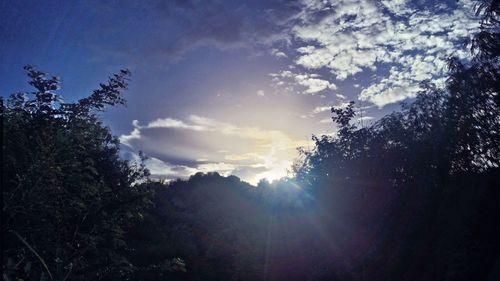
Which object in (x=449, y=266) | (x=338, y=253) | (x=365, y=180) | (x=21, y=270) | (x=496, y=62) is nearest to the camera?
(x=21, y=270)

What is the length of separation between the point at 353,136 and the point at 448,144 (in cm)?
1137

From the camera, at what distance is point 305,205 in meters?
32.1

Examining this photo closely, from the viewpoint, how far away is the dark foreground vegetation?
5062mm

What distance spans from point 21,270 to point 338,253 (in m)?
21.5

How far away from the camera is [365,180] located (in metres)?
26.0

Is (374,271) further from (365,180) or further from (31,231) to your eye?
(31,231)

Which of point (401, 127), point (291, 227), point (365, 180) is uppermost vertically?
point (401, 127)

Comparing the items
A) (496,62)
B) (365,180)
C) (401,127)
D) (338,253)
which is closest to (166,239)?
(338,253)

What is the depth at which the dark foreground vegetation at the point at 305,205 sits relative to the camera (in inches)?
199

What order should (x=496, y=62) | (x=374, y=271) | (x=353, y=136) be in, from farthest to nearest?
(x=353, y=136) → (x=374, y=271) → (x=496, y=62)

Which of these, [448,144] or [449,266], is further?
[448,144]

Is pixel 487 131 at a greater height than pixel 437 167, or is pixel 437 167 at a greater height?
pixel 487 131

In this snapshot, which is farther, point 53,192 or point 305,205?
point 305,205

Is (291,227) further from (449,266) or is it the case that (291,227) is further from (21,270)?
(21,270)
